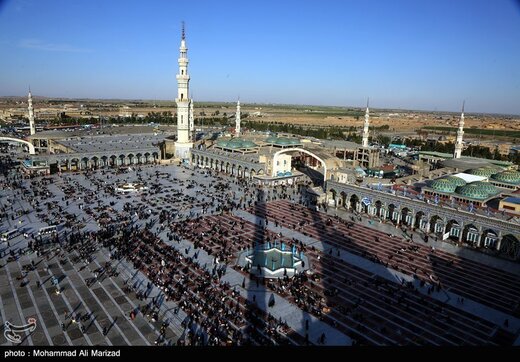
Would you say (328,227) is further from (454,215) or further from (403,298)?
(403,298)

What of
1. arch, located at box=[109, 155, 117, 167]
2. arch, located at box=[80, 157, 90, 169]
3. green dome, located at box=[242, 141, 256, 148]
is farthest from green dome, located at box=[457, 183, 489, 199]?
arch, located at box=[80, 157, 90, 169]

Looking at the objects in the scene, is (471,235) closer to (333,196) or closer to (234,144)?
(333,196)

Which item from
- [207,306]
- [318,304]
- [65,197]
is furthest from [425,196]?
[65,197]

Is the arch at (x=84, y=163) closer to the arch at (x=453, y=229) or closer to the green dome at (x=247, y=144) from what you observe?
the green dome at (x=247, y=144)

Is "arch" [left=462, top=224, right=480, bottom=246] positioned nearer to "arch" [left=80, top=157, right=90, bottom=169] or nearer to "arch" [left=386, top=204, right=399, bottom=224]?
"arch" [left=386, top=204, right=399, bottom=224]

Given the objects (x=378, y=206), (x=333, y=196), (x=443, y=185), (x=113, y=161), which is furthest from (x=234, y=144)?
(x=443, y=185)
